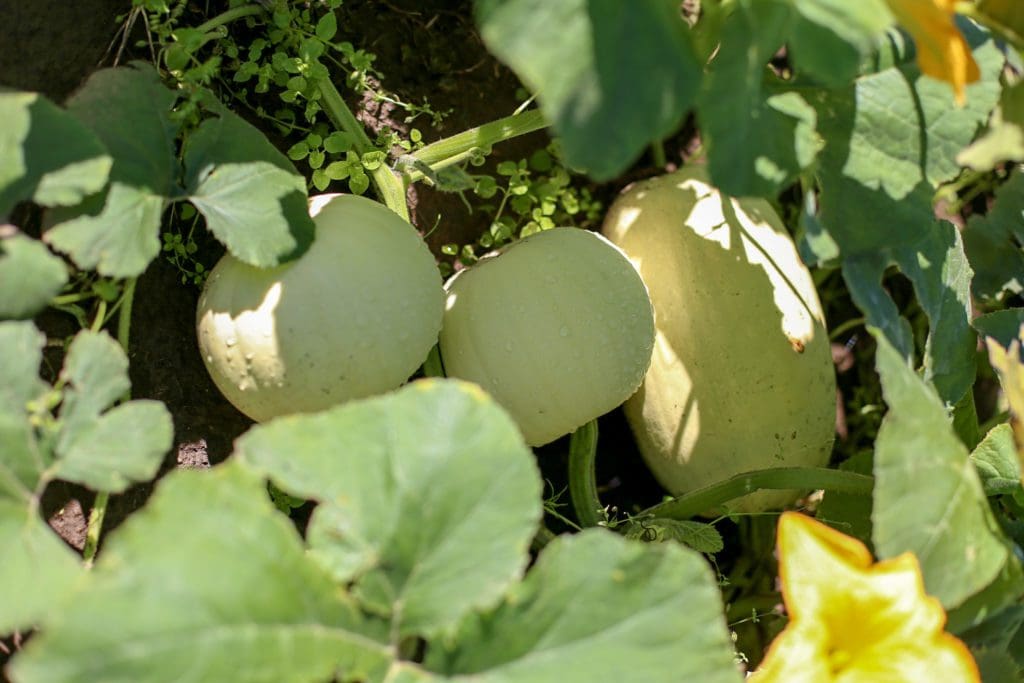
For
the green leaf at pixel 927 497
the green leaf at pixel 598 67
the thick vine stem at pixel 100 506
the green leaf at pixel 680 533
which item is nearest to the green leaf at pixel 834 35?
the green leaf at pixel 598 67

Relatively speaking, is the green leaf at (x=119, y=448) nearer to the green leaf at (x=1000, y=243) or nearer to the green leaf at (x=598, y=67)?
the green leaf at (x=598, y=67)

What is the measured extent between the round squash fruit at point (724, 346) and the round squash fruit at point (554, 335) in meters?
0.14

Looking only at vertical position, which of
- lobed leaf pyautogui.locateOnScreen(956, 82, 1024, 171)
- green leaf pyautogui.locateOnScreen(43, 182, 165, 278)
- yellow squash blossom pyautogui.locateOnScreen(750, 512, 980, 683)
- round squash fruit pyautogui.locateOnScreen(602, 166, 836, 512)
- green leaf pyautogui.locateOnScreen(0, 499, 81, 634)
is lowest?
round squash fruit pyautogui.locateOnScreen(602, 166, 836, 512)

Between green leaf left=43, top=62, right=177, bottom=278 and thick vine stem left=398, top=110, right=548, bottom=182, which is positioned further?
thick vine stem left=398, top=110, right=548, bottom=182

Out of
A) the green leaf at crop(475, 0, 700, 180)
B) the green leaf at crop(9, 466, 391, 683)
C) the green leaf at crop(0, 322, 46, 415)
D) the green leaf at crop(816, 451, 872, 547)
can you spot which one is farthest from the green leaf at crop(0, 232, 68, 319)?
the green leaf at crop(816, 451, 872, 547)

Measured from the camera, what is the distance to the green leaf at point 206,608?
71 centimetres

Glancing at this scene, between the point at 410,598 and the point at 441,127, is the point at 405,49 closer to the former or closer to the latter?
the point at 441,127

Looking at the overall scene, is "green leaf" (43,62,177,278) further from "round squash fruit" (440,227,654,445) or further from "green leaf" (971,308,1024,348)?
"green leaf" (971,308,1024,348)

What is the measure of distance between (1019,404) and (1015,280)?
518 millimetres

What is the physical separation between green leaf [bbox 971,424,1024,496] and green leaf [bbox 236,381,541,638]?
0.63 m

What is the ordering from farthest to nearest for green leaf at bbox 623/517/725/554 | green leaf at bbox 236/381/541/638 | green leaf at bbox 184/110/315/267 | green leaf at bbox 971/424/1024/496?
green leaf at bbox 623/517/725/554 < green leaf at bbox 971/424/1024/496 < green leaf at bbox 184/110/315/267 < green leaf at bbox 236/381/541/638

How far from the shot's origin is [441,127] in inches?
59.1

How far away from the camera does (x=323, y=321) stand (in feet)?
3.63

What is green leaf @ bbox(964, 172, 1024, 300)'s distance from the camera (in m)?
1.41
